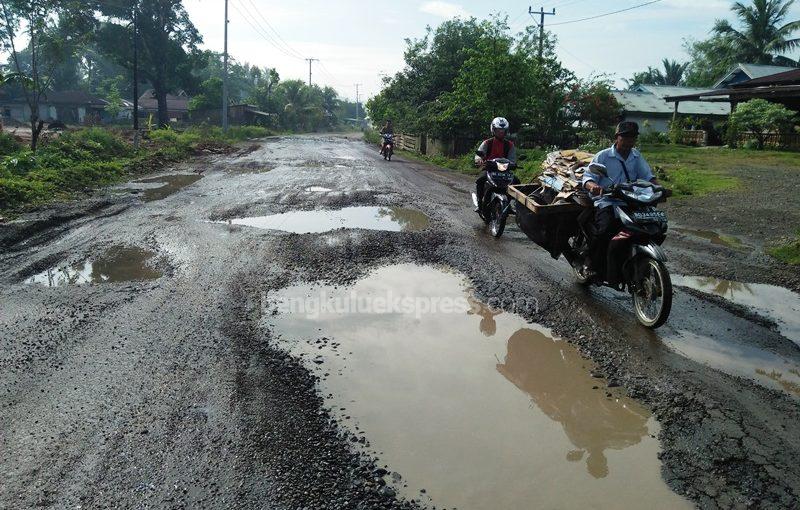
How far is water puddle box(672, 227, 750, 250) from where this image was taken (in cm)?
766

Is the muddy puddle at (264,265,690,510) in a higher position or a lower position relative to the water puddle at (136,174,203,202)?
lower

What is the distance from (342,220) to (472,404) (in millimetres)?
5841

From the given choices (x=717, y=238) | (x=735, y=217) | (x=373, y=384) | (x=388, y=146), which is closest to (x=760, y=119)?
(x=388, y=146)

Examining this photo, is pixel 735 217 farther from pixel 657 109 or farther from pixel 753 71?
pixel 657 109

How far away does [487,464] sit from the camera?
2906 millimetres

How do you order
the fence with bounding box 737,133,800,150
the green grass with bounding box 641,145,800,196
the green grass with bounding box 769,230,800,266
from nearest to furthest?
1. the green grass with bounding box 769,230,800,266
2. the green grass with bounding box 641,145,800,196
3. the fence with bounding box 737,133,800,150

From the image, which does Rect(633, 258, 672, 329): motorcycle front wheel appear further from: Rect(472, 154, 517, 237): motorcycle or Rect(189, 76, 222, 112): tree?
Rect(189, 76, 222, 112): tree

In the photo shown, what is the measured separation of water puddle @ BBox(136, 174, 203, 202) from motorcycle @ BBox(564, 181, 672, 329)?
29.2 feet

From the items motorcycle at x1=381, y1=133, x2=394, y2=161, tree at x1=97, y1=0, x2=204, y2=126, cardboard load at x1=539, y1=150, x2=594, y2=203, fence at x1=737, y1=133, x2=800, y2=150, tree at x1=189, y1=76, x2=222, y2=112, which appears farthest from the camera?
tree at x1=189, y1=76, x2=222, y2=112

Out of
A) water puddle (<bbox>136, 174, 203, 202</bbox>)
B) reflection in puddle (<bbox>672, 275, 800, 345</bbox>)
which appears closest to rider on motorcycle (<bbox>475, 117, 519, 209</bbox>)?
reflection in puddle (<bbox>672, 275, 800, 345</bbox>)

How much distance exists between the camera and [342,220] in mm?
9016

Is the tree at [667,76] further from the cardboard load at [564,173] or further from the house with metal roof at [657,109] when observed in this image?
the cardboard load at [564,173]

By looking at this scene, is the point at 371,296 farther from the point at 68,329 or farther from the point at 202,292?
the point at 68,329

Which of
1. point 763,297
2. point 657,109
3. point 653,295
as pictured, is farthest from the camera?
point 657,109
